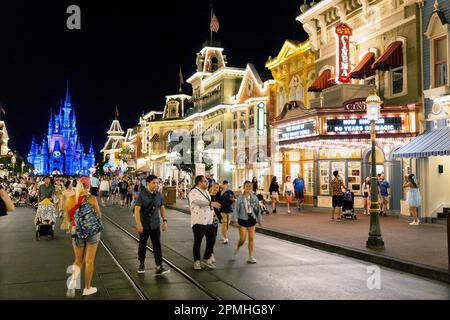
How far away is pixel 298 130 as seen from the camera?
73.7 ft

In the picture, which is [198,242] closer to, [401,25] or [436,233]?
[436,233]

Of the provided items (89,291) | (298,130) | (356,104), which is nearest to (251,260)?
(89,291)

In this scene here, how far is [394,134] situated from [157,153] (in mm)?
45984

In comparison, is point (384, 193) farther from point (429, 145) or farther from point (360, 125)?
point (429, 145)

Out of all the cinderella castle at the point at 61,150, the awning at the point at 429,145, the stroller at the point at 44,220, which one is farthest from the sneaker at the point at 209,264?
the cinderella castle at the point at 61,150

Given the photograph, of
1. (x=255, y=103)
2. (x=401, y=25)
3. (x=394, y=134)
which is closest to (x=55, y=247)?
(x=394, y=134)

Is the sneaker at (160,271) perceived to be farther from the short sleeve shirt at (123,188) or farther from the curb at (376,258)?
the short sleeve shirt at (123,188)

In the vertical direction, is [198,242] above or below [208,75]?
below

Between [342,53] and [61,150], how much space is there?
16866cm

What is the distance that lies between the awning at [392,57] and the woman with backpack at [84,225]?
15459mm

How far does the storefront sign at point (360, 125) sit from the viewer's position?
19.5m

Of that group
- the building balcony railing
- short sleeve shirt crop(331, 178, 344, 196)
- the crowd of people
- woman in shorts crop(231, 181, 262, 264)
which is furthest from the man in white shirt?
the building balcony railing

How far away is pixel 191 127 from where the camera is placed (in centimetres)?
5491

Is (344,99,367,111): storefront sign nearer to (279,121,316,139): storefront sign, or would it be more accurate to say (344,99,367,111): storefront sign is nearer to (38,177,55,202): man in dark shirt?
(279,121,316,139): storefront sign
